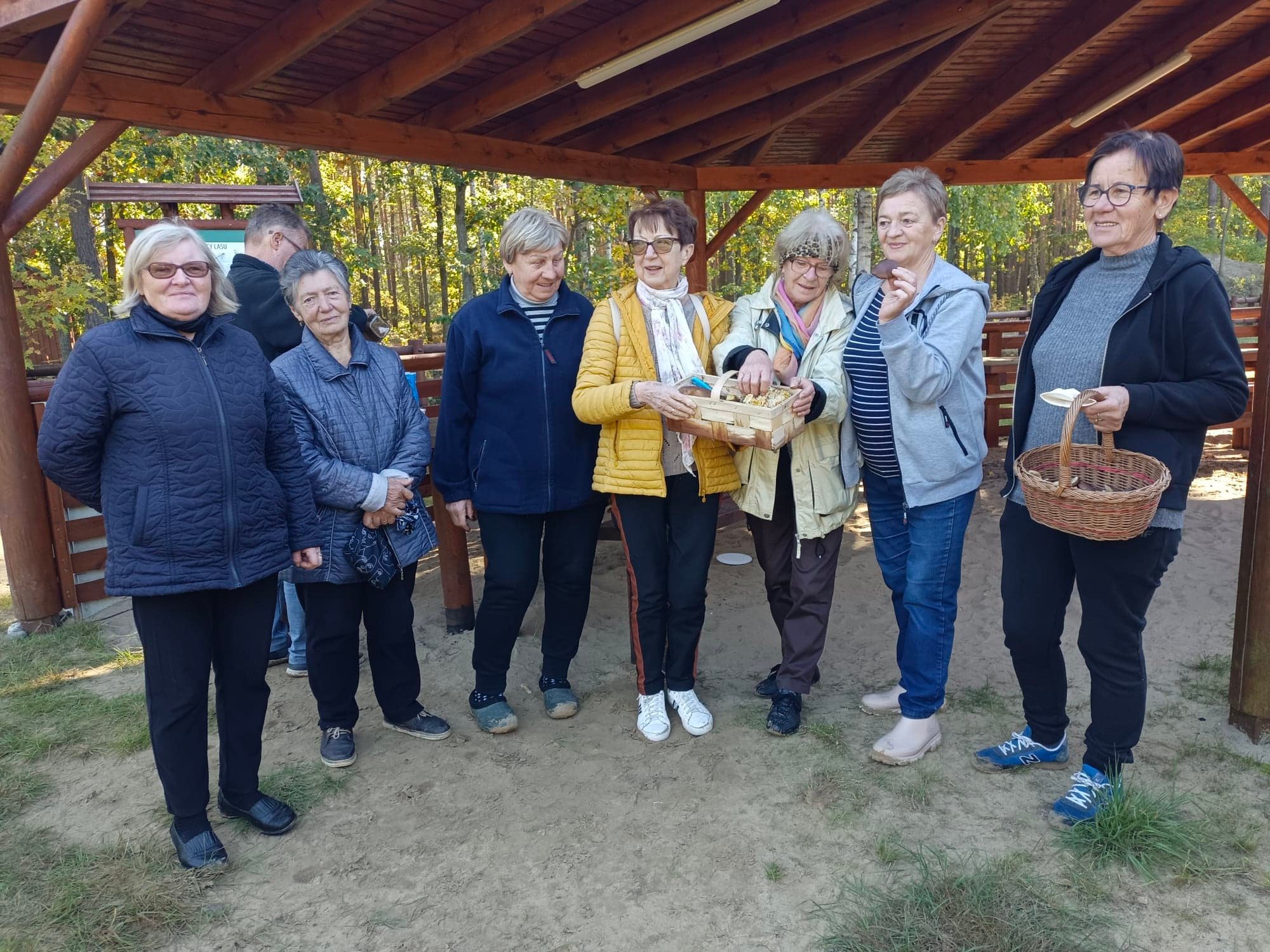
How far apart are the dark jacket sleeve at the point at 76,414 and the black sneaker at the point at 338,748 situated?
1431 mm

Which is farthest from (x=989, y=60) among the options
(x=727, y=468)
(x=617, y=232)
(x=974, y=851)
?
(x=617, y=232)

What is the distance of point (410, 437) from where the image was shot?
10.3 feet

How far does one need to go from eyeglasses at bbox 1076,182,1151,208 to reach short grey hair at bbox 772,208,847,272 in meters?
0.78

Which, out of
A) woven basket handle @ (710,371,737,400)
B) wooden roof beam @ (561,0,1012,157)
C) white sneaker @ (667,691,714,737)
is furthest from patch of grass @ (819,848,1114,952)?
wooden roof beam @ (561,0,1012,157)

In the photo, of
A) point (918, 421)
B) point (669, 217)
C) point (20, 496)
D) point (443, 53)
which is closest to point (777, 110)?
point (443, 53)

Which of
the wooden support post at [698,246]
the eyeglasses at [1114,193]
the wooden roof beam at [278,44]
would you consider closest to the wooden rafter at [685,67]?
the wooden support post at [698,246]

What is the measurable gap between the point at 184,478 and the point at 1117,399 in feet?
8.29

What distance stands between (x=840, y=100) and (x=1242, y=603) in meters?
4.88

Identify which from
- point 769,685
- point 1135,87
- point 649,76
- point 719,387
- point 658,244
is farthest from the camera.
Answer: point 1135,87

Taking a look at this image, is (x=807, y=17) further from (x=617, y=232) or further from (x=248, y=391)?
(x=617, y=232)

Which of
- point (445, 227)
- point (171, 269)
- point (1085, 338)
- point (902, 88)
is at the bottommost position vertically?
point (1085, 338)

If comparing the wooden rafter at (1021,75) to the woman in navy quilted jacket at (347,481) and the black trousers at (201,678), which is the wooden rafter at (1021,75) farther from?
the black trousers at (201,678)

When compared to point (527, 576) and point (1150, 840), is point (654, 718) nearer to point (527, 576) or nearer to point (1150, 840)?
point (527, 576)

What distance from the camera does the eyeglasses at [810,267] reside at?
295 cm
